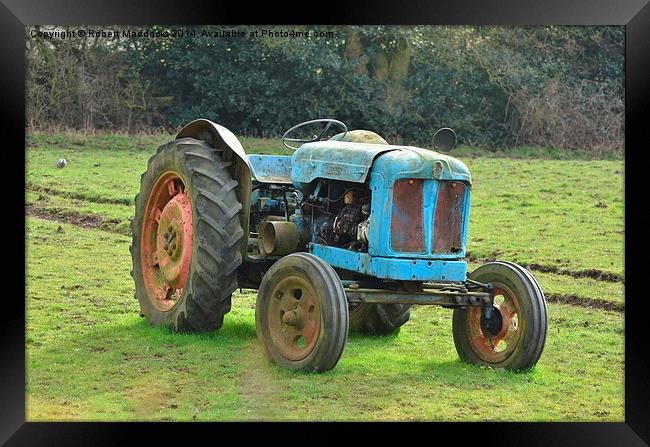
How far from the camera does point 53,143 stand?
1777cm

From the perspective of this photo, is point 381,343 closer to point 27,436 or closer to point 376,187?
point 376,187

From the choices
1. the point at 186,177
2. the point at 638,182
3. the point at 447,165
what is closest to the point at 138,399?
the point at 186,177

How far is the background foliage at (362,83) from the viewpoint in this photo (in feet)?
62.5

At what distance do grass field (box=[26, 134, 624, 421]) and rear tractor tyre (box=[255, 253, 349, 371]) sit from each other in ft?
0.48

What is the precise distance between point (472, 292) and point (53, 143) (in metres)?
11.6

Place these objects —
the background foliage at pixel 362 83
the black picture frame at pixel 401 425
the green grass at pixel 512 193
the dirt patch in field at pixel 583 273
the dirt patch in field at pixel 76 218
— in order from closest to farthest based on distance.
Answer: the black picture frame at pixel 401 425
the dirt patch in field at pixel 583 273
the green grass at pixel 512 193
the dirt patch in field at pixel 76 218
the background foliage at pixel 362 83

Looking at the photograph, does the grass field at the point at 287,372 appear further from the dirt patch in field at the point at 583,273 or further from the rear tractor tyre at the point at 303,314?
the rear tractor tyre at the point at 303,314

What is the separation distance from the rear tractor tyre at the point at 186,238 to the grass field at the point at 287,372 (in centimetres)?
25

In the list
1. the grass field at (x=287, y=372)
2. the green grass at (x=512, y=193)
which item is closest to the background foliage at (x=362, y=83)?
the green grass at (x=512, y=193)

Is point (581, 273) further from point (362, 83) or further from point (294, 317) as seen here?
point (362, 83)

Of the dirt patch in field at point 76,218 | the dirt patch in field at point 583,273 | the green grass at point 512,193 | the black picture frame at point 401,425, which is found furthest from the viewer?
the dirt patch in field at point 76,218

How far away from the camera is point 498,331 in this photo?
773cm

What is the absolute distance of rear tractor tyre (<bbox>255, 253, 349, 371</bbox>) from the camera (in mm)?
6945

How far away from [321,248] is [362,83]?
1361cm
